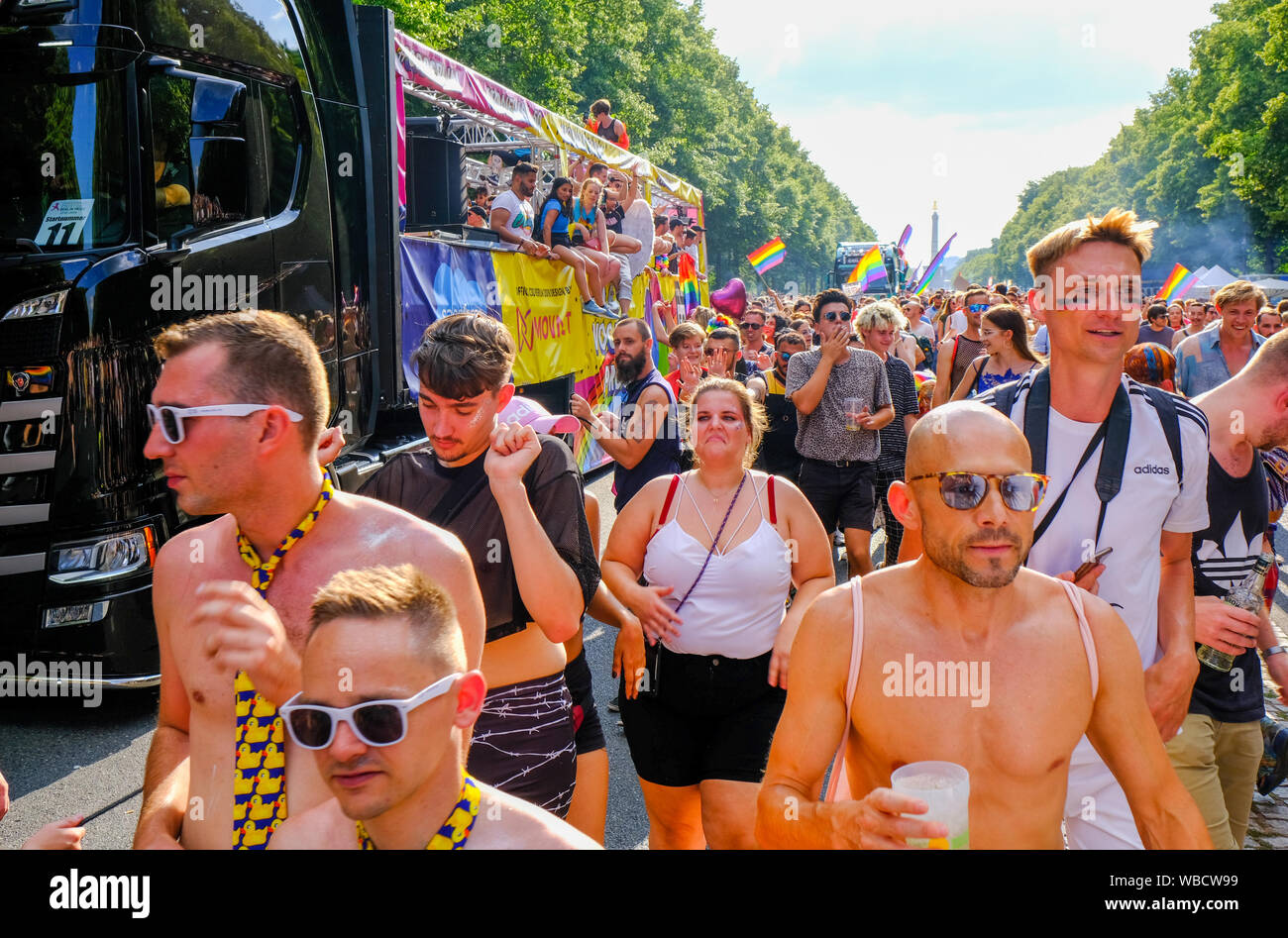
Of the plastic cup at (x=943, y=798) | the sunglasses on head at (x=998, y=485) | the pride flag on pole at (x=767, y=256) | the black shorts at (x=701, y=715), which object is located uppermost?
the pride flag on pole at (x=767, y=256)

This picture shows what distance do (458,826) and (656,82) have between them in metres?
47.3

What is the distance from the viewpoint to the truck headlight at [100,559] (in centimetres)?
516

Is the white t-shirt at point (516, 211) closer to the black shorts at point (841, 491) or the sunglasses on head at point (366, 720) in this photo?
the black shorts at point (841, 491)

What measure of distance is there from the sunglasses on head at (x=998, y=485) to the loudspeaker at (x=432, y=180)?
717 centimetres

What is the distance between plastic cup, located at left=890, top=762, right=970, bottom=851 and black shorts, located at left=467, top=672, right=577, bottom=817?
1.35 m

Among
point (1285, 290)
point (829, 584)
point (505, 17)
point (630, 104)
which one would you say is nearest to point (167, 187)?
point (829, 584)

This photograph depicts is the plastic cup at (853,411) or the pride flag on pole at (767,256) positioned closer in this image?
the plastic cup at (853,411)

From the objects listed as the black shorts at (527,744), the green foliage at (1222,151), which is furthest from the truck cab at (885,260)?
the black shorts at (527,744)

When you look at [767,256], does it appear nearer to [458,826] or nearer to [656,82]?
[458,826]

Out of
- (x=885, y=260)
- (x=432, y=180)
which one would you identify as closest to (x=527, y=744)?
(x=432, y=180)

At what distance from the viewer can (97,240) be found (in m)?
5.27

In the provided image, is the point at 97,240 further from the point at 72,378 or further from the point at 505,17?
the point at 505,17

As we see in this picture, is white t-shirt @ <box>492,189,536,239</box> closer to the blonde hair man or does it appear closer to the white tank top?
the blonde hair man

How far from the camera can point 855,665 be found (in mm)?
2498
